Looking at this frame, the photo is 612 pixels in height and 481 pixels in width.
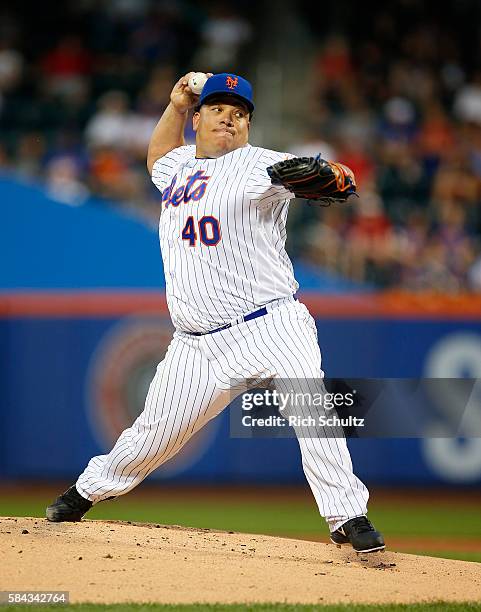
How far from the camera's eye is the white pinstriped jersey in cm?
457

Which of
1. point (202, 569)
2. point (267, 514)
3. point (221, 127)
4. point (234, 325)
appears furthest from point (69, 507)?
point (267, 514)

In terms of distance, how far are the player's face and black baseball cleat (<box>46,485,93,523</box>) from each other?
5.18 feet

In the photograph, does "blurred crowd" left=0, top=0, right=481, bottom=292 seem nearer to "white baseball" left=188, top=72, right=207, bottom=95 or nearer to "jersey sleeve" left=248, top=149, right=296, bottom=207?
"white baseball" left=188, top=72, right=207, bottom=95

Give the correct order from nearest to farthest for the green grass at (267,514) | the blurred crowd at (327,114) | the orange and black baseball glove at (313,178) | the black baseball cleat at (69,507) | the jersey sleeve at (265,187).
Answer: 1. the orange and black baseball glove at (313,178)
2. the jersey sleeve at (265,187)
3. the black baseball cleat at (69,507)
4. the green grass at (267,514)
5. the blurred crowd at (327,114)

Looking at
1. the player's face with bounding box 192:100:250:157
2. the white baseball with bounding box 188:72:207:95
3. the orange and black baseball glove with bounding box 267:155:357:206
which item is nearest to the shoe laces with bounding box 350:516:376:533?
the orange and black baseball glove with bounding box 267:155:357:206

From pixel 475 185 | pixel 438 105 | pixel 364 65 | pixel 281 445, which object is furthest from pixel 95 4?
pixel 281 445

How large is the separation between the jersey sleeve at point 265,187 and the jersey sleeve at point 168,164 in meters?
0.49

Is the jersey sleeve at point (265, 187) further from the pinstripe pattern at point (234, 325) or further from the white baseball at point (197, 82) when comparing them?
the white baseball at point (197, 82)

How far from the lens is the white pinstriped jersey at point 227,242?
15.0 feet

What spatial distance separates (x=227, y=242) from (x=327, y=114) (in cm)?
706

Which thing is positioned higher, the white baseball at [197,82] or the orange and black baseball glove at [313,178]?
the white baseball at [197,82]

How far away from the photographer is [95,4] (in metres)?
12.5

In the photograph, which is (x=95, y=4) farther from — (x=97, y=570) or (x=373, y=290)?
(x=97, y=570)

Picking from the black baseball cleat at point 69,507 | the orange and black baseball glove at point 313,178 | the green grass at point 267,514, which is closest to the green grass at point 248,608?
the black baseball cleat at point 69,507
